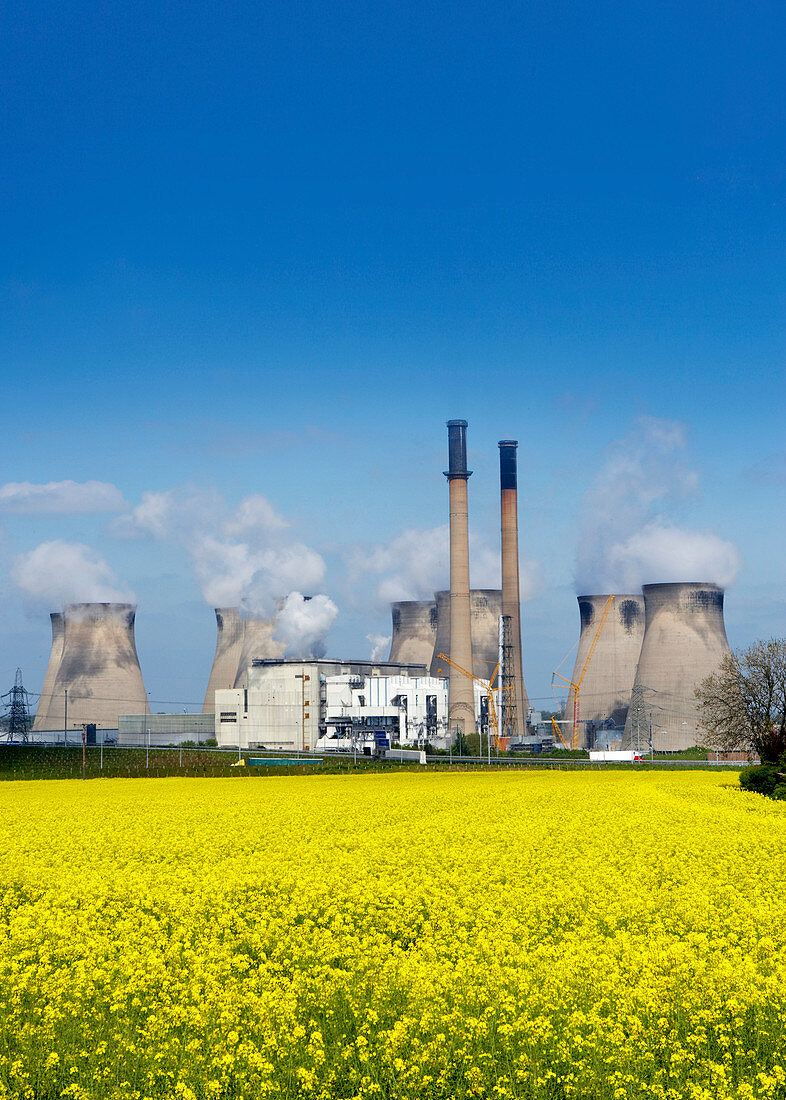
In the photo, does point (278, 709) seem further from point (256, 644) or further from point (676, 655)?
point (676, 655)

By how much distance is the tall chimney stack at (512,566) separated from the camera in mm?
100688

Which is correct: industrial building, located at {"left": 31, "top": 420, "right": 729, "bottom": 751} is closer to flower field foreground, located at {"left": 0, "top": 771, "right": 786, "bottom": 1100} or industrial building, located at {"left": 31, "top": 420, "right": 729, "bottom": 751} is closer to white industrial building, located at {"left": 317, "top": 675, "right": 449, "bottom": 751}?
white industrial building, located at {"left": 317, "top": 675, "right": 449, "bottom": 751}

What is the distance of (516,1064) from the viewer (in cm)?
663

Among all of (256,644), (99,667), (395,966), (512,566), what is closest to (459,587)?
(512,566)

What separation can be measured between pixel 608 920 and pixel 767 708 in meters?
48.2

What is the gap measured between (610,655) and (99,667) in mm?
53466

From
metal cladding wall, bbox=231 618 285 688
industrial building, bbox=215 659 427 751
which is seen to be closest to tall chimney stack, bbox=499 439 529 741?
industrial building, bbox=215 659 427 751

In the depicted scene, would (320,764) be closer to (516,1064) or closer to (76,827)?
(76,827)

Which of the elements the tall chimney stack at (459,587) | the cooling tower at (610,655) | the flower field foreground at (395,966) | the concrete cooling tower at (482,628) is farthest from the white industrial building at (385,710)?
the flower field foreground at (395,966)

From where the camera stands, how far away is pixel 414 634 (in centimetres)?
11806

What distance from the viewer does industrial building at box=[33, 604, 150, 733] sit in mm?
105750

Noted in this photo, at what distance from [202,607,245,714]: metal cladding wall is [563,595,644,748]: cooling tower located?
39.3 metres

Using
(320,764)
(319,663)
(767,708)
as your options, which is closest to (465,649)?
(319,663)

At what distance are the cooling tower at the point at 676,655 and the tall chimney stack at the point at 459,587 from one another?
15.3 meters
